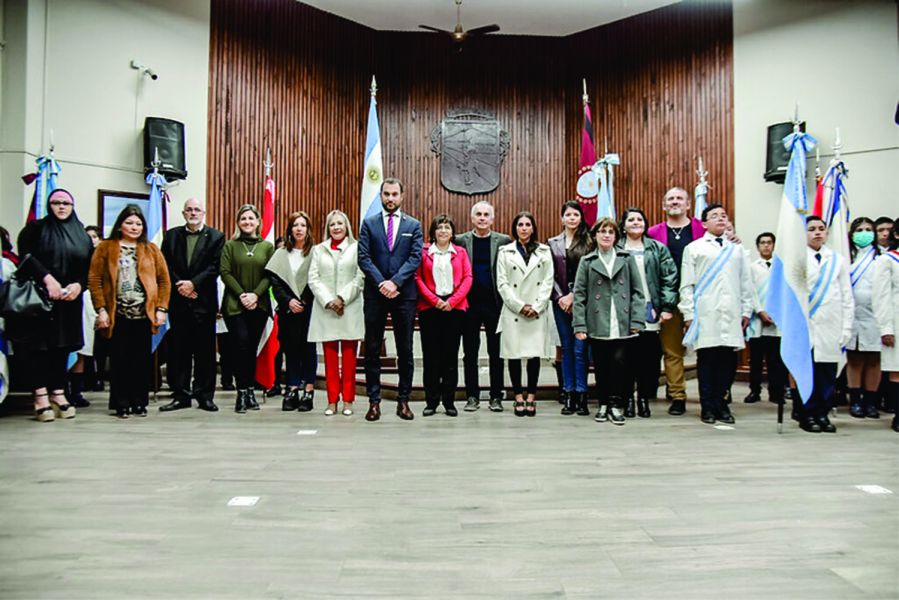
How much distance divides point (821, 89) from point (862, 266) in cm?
408

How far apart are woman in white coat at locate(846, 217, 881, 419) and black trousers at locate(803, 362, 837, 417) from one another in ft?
2.06

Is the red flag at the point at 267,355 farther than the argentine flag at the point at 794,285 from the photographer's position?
Yes

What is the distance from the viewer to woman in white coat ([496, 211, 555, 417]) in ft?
14.3

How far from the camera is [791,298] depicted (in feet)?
12.5

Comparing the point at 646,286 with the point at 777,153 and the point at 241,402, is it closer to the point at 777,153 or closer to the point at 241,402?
the point at 241,402

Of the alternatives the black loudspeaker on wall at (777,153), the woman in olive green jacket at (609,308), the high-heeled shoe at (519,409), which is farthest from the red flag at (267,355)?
the black loudspeaker on wall at (777,153)

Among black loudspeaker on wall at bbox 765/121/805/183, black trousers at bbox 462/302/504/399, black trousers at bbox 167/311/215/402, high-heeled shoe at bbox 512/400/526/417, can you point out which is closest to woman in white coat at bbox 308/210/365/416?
black trousers at bbox 462/302/504/399

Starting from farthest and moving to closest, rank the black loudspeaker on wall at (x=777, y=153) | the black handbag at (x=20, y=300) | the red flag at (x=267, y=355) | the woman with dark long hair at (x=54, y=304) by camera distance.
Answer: the black loudspeaker on wall at (x=777, y=153), the red flag at (x=267, y=355), the woman with dark long hair at (x=54, y=304), the black handbag at (x=20, y=300)

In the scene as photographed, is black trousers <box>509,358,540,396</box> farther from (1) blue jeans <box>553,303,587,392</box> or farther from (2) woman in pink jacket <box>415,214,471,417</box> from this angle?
(2) woman in pink jacket <box>415,214,471,417</box>

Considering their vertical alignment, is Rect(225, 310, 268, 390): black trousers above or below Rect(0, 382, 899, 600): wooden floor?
above

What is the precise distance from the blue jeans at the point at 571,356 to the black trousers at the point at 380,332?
41.0 inches

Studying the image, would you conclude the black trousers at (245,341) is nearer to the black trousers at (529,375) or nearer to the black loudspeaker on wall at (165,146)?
the black trousers at (529,375)

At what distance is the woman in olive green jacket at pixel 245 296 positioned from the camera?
4.55 m

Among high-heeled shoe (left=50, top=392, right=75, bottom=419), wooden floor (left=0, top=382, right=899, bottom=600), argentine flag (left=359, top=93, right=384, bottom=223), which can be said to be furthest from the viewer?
argentine flag (left=359, top=93, right=384, bottom=223)
